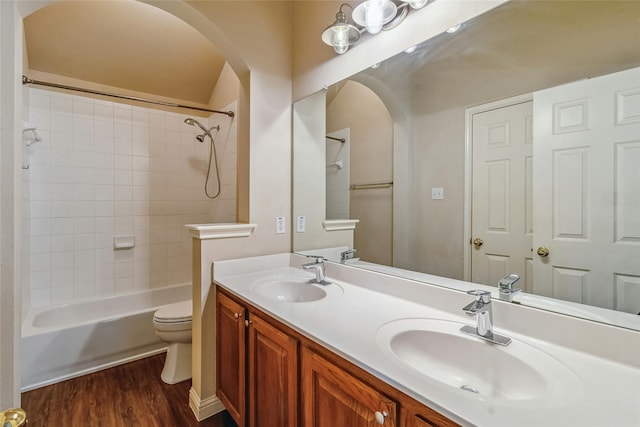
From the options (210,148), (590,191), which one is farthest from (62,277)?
(590,191)

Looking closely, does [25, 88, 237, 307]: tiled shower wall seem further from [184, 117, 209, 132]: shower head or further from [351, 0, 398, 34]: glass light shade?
[351, 0, 398, 34]: glass light shade

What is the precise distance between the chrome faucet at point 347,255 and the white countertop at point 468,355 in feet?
0.58

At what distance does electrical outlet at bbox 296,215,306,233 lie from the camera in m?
2.01

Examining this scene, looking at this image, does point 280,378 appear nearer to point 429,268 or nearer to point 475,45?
point 429,268

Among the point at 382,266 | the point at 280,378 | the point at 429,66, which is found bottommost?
the point at 280,378

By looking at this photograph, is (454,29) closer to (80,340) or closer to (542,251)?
(542,251)

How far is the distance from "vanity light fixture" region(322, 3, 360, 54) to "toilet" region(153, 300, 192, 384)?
6.70 ft

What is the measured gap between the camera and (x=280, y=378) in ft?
3.71

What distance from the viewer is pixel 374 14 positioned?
53.2 inches

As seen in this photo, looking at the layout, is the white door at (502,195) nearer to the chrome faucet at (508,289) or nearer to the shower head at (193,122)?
the chrome faucet at (508,289)

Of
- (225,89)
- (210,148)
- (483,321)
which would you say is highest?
(225,89)

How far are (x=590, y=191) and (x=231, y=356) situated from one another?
1678 mm

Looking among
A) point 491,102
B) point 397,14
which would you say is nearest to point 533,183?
point 491,102

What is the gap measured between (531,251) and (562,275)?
119 mm
